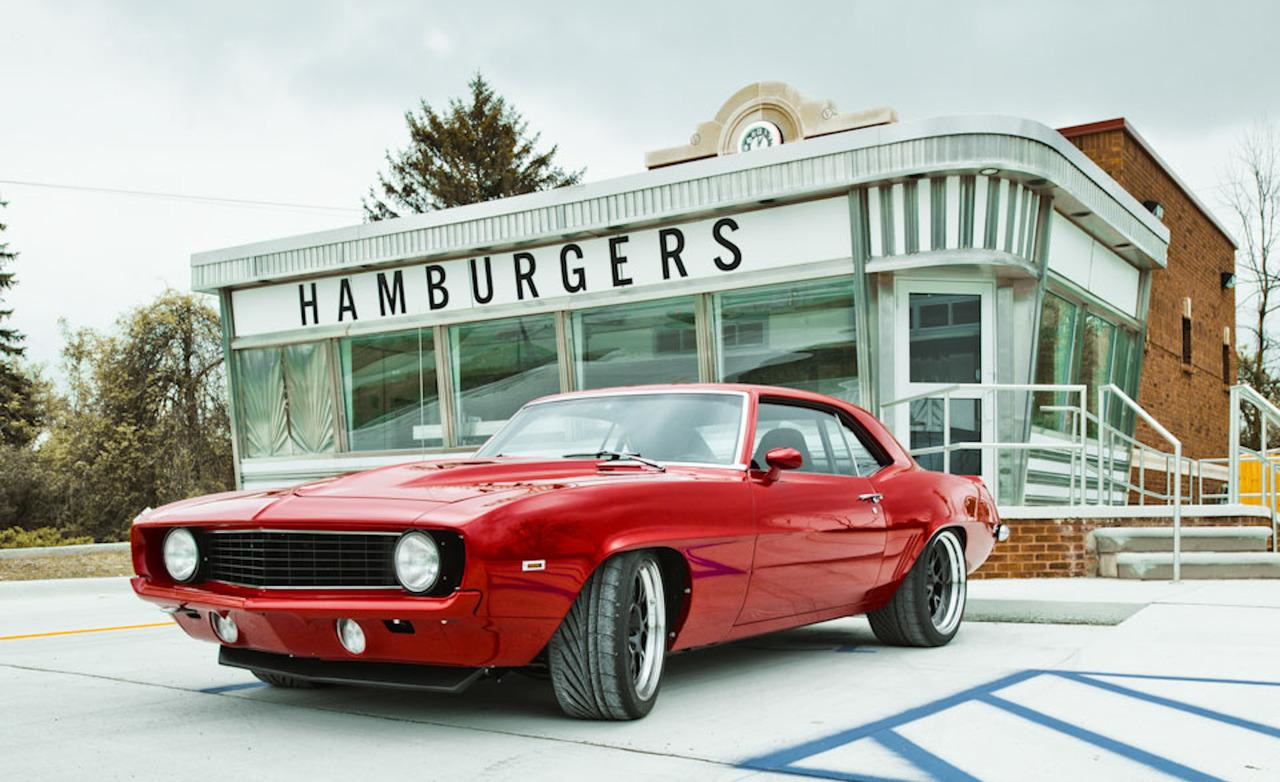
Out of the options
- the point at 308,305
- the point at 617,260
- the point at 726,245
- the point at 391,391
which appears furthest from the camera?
the point at 308,305

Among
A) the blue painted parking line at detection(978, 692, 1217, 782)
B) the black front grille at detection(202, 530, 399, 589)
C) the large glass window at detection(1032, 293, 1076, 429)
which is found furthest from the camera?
the large glass window at detection(1032, 293, 1076, 429)

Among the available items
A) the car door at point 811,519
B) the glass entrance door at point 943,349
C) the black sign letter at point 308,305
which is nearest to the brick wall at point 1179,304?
the glass entrance door at point 943,349

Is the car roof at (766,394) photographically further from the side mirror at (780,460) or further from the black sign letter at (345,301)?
the black sign letter at (345,301)

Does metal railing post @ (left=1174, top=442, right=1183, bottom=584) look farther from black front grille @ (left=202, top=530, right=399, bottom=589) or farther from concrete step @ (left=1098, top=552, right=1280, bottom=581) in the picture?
black front grille @ (left=202, top=530, right=399, bottom=589)

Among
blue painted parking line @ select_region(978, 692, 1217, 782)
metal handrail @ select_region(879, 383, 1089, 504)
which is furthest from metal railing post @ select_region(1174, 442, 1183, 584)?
blue painted parking line @ select_region(978, 692, 1217, 782)

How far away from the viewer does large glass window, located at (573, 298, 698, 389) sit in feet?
46.2

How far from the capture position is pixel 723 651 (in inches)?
270

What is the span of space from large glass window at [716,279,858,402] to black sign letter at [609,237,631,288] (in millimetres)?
1280

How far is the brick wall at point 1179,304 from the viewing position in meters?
18.4

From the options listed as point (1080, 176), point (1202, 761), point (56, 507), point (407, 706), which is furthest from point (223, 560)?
point (56, 507)

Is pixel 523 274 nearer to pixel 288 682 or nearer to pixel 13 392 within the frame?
pixel 288 682

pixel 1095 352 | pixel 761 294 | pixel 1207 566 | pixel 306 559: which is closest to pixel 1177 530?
pixel 1207 566

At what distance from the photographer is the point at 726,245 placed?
13.6 m

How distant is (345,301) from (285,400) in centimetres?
197
